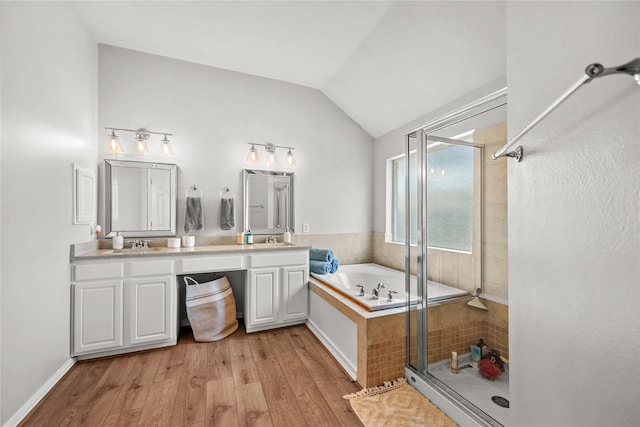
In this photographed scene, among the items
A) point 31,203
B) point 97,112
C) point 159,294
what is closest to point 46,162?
point 31,203

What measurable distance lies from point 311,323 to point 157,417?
1439mm

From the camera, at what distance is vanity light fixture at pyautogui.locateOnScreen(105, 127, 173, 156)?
8.39 ft

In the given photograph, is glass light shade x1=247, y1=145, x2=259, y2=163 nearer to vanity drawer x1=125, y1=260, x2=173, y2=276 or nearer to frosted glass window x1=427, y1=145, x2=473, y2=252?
vanity drawer x1=125, y1=260, x2=173, y2=276

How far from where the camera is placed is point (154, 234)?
8.89 feet

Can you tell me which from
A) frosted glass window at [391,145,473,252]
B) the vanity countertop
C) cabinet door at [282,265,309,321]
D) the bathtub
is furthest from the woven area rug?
the vanity countertop

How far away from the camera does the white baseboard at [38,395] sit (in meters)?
1.46

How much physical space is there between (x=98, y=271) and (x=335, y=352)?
6.52ft

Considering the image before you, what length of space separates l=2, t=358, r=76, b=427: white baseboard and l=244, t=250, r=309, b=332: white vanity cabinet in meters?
1.31

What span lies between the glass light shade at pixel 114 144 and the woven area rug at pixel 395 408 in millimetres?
2873

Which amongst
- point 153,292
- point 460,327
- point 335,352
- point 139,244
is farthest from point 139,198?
point 460,327

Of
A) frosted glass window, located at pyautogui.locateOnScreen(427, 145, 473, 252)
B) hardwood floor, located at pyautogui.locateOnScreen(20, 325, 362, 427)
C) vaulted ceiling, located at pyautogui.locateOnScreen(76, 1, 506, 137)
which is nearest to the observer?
hardwood floor, located at pyautogui.locateOnScreen(20, 325, 362, 427)

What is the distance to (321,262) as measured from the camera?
9.34 ft

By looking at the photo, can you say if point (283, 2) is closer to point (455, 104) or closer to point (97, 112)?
point (455, 104)

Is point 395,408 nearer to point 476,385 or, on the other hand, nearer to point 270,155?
point 476,385
